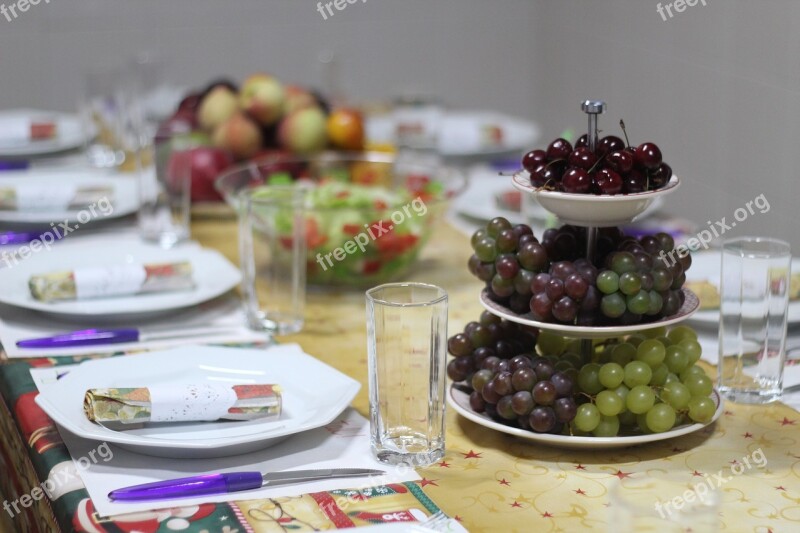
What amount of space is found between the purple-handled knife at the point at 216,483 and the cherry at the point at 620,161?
1.16 ft

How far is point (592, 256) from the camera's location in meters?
1.02

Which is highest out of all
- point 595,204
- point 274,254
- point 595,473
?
point 595,204

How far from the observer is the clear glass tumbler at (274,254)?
1387mm

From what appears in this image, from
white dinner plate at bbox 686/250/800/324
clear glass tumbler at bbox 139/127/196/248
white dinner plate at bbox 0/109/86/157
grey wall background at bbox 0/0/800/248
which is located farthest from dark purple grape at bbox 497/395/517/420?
white dinner plate at bbox 0/109/86/157

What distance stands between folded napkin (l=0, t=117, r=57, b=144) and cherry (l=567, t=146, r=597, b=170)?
1.71m

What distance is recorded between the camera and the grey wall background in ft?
8.07

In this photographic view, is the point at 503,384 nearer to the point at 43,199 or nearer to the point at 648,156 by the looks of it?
the point at 648,156

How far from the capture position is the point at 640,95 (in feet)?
9.73

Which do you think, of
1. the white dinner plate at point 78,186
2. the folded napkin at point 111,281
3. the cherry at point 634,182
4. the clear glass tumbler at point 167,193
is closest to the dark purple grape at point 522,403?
the cherry at point 634,182

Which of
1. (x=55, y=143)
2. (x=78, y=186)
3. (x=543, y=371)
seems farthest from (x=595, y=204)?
(x=55, y=143)

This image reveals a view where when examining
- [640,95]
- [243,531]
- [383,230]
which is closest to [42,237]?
[383,230]

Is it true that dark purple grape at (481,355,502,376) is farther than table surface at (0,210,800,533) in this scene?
Yes

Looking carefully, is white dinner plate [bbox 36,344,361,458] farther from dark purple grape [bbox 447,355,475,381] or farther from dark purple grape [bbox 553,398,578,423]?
dark purple grape [bbox 553,398,578,423]

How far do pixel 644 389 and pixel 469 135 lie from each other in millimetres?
1442
